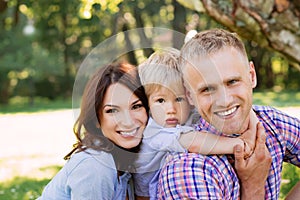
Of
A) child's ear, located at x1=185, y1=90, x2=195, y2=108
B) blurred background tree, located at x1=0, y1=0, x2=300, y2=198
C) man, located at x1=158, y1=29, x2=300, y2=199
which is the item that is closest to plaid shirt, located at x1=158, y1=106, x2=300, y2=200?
man, located at x1=158, y1=29, x2=300, y2=199

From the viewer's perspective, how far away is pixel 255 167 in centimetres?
243

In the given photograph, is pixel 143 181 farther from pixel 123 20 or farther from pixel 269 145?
pixel 123 20

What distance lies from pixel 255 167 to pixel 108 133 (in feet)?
2.07

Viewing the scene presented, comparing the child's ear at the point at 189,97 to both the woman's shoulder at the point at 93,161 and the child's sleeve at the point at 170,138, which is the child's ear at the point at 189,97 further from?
the woman's shoulder at the point at 93,161

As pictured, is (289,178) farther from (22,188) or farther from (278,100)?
(278,100)

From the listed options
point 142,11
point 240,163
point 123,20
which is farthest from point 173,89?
point 123,20

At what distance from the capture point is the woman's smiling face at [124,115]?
2.55 metres

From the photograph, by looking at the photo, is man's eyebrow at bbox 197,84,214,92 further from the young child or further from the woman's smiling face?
the woman's smiling face

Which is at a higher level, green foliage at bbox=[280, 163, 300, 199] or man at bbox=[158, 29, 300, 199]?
man at bbox=[158, 29, 300, 199]

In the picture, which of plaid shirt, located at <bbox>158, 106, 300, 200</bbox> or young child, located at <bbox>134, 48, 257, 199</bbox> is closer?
plaid shirt, located at <bbox>158, 106, 300, 200</bbox>

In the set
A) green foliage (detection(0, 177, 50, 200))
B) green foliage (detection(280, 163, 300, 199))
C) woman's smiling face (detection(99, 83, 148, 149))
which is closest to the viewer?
woman's smiling face (detection(99, 83, 148, 149))

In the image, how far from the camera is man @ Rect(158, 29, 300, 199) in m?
2.30

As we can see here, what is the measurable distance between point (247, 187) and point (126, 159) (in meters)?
0.55

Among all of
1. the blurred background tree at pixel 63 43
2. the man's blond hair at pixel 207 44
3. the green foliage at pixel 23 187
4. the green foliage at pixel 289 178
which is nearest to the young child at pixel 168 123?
the man's blond hair at pixel 207 44
